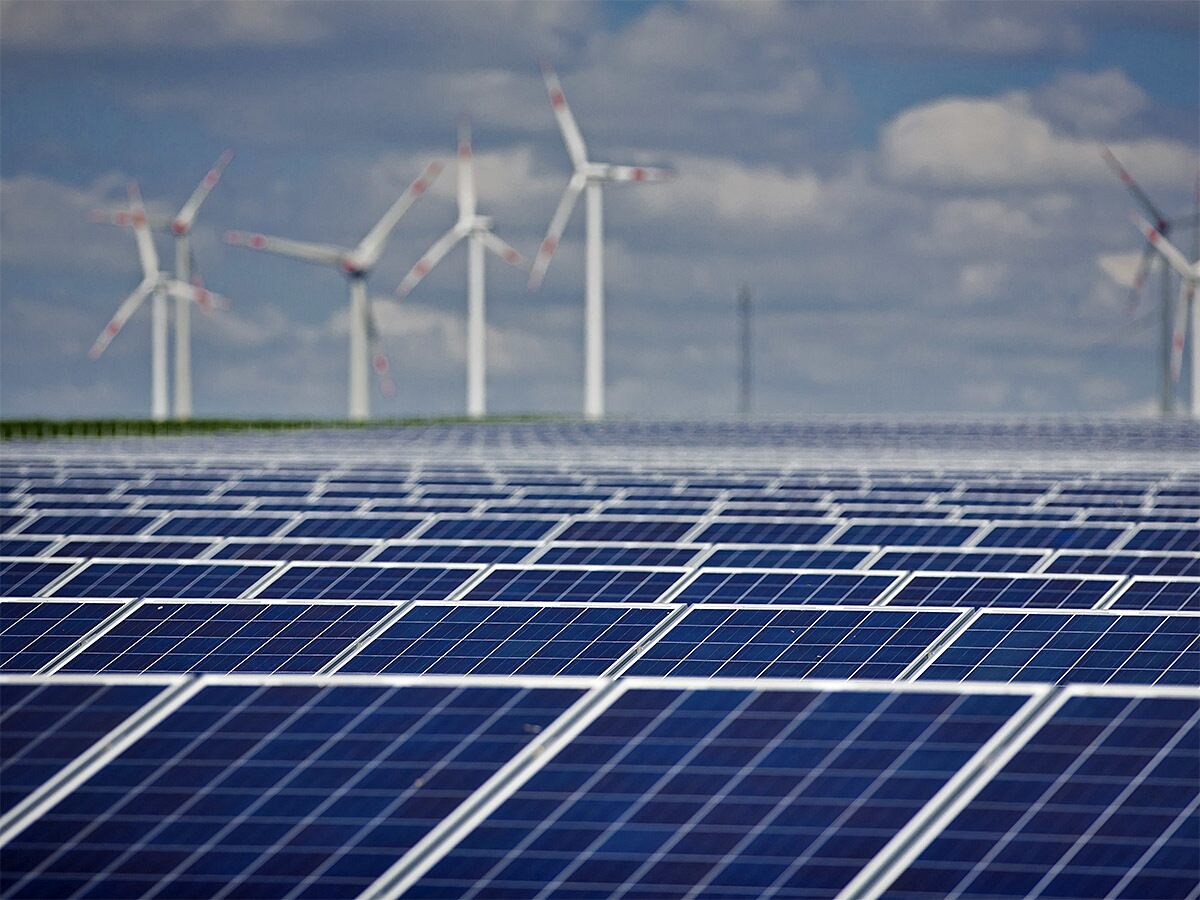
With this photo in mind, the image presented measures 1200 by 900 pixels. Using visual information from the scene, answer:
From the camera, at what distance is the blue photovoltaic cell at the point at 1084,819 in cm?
1920

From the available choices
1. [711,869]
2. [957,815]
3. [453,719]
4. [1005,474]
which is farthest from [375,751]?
[1005,474]

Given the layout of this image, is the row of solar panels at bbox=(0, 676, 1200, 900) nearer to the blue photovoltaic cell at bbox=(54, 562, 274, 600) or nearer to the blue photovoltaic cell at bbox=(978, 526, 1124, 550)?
the blue photovoltaic cell at bbox=(54, 562, 274, 600)

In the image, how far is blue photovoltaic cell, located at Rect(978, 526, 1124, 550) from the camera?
54656mm

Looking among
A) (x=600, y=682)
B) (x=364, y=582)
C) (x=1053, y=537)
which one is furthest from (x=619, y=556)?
(x=600, y=682)

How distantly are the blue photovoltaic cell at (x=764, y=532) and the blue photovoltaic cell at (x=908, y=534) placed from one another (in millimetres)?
782

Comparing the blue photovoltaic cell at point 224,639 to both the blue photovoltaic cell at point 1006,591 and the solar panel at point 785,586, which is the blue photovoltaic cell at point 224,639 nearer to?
the solar panel at point 785,586

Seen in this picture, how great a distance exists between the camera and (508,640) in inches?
1460

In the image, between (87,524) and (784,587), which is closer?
(784,587)

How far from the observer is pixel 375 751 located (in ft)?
69.3

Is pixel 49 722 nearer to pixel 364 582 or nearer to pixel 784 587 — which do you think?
pixel 364 582

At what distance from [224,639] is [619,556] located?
A: 14614mm

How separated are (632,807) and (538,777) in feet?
3.35

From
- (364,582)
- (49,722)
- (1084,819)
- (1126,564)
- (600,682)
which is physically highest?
(600,682)

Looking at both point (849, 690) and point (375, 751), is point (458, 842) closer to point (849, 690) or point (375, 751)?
point (375, 751)
